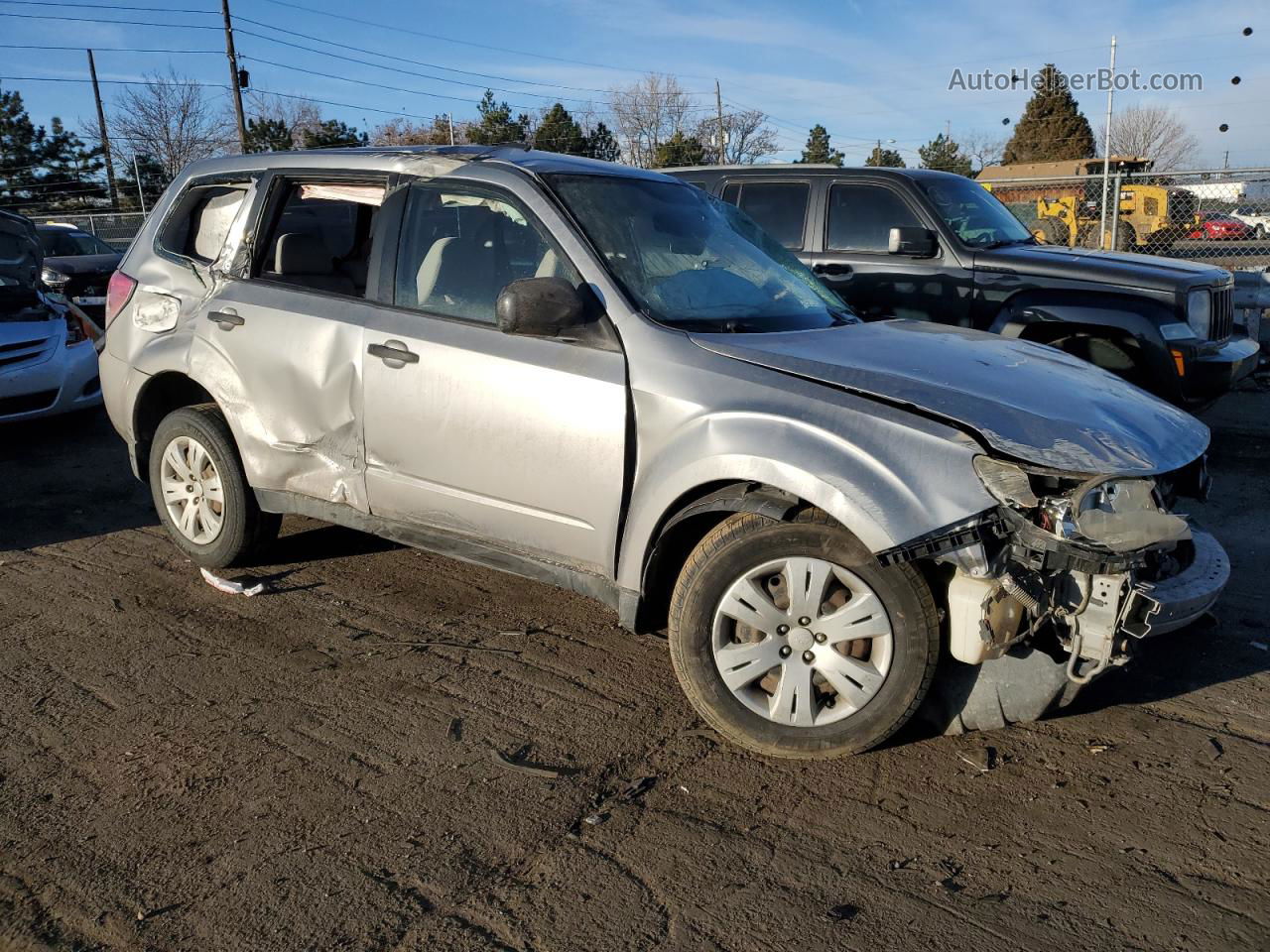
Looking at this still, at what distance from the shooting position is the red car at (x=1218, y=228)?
22.8 metres

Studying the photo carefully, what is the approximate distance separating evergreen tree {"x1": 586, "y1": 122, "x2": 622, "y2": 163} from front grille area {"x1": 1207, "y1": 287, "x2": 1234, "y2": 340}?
3895 cm

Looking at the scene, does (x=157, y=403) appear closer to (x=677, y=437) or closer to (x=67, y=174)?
(x=677, y=437)

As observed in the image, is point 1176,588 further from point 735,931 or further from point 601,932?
point 601,932

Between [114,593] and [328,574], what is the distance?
0.98 meters

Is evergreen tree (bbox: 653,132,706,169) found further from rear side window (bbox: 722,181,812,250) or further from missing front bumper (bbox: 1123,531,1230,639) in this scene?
missing front bumper (bbox: 1123,531,1230,639)

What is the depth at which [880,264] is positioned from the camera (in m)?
7.91

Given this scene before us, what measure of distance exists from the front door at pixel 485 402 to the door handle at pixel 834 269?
169 inches

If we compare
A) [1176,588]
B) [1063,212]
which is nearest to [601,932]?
[1176,588]

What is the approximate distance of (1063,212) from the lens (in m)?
25.1

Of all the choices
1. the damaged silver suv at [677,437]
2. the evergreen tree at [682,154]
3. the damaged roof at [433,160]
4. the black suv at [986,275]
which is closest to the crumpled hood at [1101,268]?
the black suv at [986,275]

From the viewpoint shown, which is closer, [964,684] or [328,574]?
[964,684]

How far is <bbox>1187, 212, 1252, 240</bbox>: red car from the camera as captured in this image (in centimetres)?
2277

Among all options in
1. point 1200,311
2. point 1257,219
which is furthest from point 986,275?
point 1257,219

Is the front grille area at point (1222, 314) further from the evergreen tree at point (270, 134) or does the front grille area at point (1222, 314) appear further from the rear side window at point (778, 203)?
the evergreen tree at point (270, 134)
